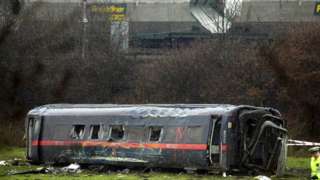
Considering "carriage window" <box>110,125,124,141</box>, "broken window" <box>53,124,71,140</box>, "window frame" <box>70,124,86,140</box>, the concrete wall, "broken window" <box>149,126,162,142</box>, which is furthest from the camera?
the concrete wall

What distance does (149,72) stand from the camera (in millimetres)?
51125

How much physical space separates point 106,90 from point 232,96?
11888 mm

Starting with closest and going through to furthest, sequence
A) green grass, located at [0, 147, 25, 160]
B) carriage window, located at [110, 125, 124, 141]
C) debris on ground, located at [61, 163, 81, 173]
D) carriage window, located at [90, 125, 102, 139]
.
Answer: debris on ground, located at [61, 163, 81, 173] → carriage window, located at [110, 125, 124, 141] → carriage window, located at [90, 125, 102, 139] → green grass, located at [0, 147, 25, 160]

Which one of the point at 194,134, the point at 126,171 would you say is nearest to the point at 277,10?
the point at 126,171

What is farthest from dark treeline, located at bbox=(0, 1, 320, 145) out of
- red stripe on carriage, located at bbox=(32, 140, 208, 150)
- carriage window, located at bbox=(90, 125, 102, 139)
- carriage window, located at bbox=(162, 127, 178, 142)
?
carriage window, located at bbox=(162, 127, 178, 142)

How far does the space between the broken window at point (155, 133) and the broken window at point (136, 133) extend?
12.2 inches

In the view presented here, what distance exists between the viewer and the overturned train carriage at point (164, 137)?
21.4 meters

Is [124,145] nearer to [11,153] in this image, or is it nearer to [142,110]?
Answer: [142,110]

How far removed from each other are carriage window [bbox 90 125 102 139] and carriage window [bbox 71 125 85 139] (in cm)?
45

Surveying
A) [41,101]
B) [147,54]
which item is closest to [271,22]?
[147,54]

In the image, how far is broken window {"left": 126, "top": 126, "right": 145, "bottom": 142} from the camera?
76.6 ft

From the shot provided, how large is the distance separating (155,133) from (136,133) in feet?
2.42

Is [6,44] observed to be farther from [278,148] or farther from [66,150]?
[278,148]

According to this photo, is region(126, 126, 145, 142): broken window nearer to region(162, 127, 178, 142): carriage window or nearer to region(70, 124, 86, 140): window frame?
region(162, 127, 178, 142): carriage window
